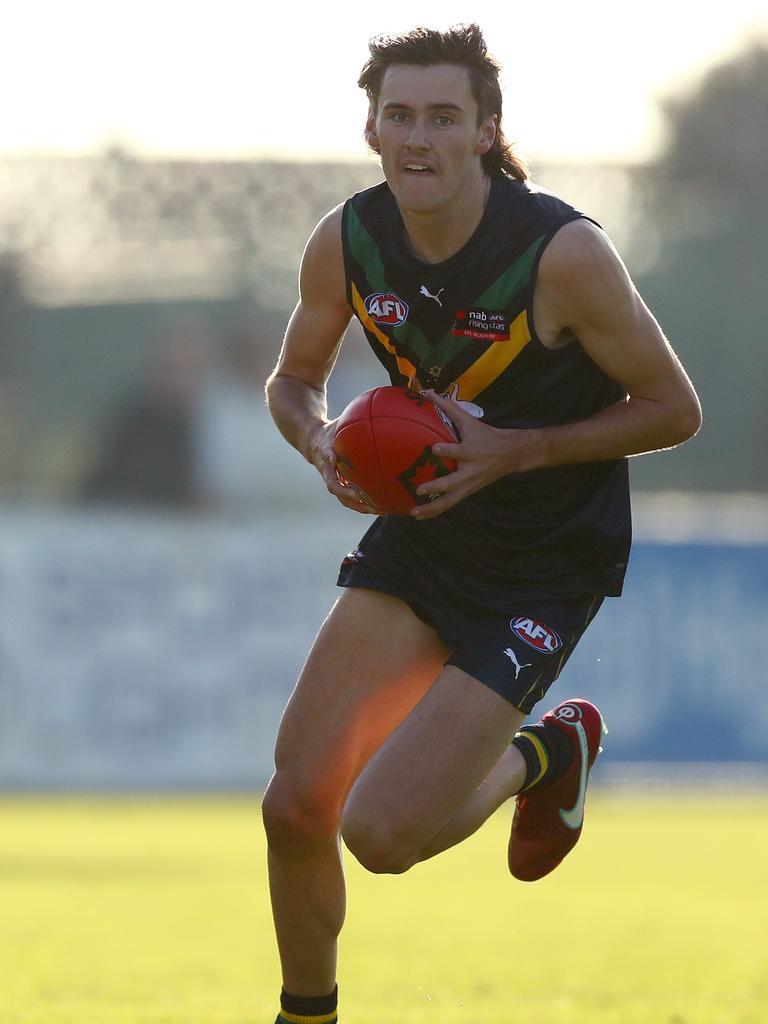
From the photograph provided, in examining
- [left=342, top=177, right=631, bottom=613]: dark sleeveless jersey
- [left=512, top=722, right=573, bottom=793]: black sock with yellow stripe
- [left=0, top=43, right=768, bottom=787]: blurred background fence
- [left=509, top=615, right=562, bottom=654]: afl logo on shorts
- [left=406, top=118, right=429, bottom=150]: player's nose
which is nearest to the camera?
[left=406, top=118, right=429, bottom=150]: player's nose

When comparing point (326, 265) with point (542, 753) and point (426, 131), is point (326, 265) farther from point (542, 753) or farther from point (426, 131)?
point (542, 753)

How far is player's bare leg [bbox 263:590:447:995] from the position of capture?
237 inches

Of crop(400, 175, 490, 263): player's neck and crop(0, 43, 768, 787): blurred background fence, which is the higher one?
crop(400, 175, 490, 263): player's neck

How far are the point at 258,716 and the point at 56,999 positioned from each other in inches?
314

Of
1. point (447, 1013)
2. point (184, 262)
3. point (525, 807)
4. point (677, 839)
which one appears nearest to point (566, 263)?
point (525, 807)

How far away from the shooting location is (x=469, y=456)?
5910mm

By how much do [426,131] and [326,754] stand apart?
1790 mm

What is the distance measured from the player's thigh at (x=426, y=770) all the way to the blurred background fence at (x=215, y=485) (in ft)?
30.1

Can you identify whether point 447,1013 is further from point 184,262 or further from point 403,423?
point 184,262

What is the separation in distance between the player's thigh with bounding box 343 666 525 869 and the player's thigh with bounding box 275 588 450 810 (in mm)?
123

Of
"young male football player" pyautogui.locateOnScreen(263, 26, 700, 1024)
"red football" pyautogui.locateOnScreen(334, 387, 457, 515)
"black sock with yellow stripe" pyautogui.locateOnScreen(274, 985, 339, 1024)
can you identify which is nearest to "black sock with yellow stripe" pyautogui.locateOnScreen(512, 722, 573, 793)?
"young male football player" pyautogui.locateOnScreen(263, 26, 700, 1024)

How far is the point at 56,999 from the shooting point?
7227 millimetres

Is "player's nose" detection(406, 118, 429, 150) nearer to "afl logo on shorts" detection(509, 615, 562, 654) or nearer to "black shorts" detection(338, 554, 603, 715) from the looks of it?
"black shorts" detection(338, 554, 603, 715)

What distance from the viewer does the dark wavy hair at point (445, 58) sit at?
5922 millimetres
